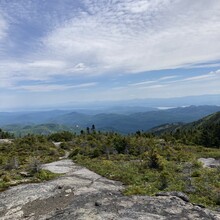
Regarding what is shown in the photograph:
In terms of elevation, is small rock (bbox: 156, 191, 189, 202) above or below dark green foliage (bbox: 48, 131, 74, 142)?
above

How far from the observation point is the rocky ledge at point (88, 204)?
1753cm

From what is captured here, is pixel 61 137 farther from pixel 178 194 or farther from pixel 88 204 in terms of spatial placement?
pixel 178 194

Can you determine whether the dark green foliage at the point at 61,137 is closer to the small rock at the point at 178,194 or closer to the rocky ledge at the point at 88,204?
the rocky ledge at the point at 88,204

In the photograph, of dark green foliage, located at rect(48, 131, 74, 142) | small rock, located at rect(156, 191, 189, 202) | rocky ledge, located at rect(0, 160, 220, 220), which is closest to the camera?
rocky ledge, located at rect(0, 160, 220, 220)

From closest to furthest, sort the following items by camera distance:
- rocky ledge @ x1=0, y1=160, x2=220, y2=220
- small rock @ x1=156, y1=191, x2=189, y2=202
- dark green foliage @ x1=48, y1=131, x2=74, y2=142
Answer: rocky ledge @ x1=0, y1=160, x2=220, y2=220 → small rock @ x1=156, y1=191, x2=189, y2=202 → dark green foliage @ x1=48, y1=131, x2=74, y2=142

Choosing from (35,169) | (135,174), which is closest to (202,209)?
(135,174)

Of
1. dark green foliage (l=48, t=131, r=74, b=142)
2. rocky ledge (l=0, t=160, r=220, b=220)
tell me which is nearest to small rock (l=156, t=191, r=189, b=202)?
rocky ledge (l=0, t=160, r=220, b=220)

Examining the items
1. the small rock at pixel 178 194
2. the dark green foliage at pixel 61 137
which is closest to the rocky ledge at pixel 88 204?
the small rock at pixel 178 194

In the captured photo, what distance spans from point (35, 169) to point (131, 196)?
49.3 ft

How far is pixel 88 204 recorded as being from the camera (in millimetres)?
→ 19719

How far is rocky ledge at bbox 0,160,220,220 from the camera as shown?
1753 centimetres

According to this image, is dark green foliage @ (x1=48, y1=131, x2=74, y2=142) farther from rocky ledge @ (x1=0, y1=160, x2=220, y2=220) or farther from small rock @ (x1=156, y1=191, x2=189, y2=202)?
small rock @ (x1=156, y1=191, x2=189, y2=202)

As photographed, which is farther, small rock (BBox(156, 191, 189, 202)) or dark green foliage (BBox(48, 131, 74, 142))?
dark green foliage (BBox(48, 131, 74, 142))

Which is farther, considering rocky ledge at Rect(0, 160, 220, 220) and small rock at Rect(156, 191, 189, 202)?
small rock at Rect(156, 191, 189, 202)
